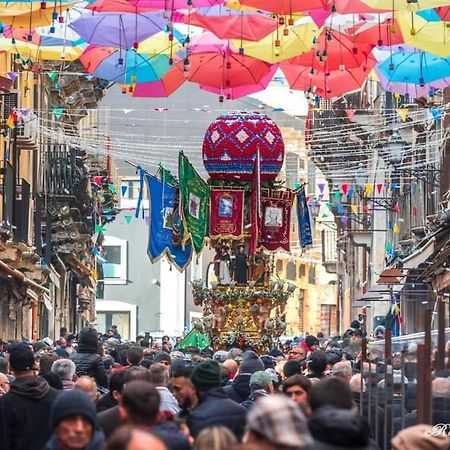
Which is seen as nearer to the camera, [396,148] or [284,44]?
[284,44]

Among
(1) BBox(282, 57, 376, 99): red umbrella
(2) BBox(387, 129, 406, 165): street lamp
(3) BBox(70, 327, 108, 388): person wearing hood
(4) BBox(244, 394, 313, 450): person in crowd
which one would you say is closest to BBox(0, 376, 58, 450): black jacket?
(4) BBox(244, 394, 313, 450): person in crowd

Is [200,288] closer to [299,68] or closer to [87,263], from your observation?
[299,68]

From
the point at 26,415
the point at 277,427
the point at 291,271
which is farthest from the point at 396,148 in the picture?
the point at 291,271

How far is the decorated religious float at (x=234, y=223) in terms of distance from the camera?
92.7 feet

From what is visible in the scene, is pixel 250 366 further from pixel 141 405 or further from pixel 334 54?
pixel 334 54

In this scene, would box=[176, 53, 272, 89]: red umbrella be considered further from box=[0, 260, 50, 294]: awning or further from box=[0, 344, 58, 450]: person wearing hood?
box=[0, 344, 58, 450]: person wearing hood

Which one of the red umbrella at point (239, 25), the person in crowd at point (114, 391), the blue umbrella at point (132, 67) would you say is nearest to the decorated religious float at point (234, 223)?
the blue umbrella at point (132, 67)

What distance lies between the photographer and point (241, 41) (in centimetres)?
2273

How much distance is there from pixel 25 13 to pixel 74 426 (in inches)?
481

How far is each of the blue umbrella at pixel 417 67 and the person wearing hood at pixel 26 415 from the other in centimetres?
1346

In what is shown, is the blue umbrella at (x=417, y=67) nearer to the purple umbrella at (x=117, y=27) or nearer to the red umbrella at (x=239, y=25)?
the red umbrella at (x=239, y=25)

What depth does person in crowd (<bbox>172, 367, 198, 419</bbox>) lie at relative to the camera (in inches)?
430

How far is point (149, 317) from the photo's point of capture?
76.7 m

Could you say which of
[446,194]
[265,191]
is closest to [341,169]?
[446,194]
